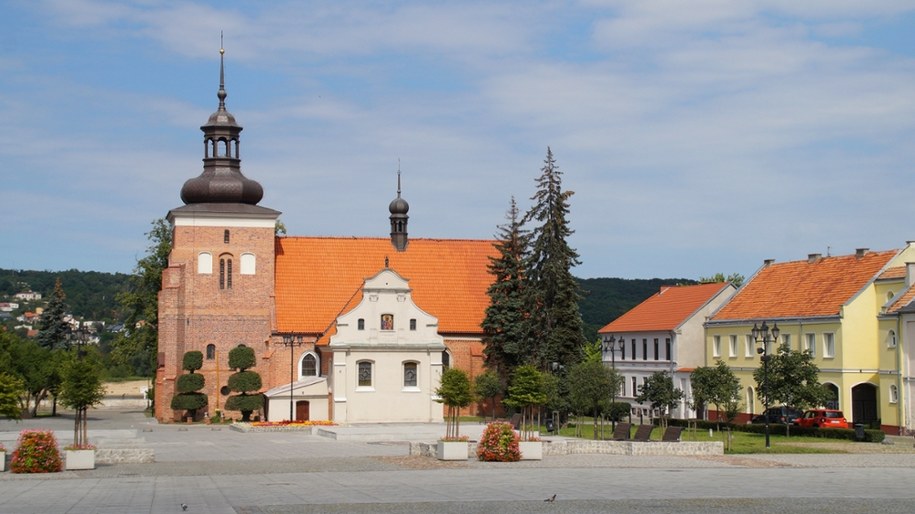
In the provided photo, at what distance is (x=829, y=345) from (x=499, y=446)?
2787cm

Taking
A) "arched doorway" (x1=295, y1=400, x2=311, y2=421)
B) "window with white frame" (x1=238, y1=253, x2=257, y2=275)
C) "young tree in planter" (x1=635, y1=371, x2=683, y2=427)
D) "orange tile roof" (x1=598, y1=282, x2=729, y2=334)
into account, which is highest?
"window with white frame" (x1=238, y1=253, x2=257, y2=275)

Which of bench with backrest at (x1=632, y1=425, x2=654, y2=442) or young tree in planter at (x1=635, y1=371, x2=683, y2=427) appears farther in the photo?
young tree in planter at (x1=635, y1=371, x2=683, y2=427)

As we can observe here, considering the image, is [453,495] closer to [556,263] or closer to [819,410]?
[819,410]

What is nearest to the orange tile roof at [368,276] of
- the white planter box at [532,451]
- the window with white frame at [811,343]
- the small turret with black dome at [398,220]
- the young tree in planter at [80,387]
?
the small turret with black dome at [398,220]

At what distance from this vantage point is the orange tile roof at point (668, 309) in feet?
227

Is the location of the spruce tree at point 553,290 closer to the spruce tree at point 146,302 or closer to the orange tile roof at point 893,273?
the orange tile roof at point 893,273

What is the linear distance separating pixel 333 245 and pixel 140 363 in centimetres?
7730

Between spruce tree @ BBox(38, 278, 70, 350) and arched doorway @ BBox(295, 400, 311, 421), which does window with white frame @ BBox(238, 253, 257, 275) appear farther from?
spruce tree @ BBox(38, 278, 70, 350)

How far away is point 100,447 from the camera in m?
34.8

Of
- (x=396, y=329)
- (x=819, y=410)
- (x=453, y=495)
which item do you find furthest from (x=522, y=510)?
(x=396, y=329)

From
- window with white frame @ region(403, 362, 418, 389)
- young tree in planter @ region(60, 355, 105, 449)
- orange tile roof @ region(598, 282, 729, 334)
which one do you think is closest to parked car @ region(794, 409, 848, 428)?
orange tile roof @ region(598, 282, 729, 334)

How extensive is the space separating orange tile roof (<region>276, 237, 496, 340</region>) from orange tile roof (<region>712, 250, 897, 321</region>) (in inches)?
570

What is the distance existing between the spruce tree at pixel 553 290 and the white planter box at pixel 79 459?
2999 cm

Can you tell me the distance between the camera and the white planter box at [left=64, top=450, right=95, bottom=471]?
104ft
